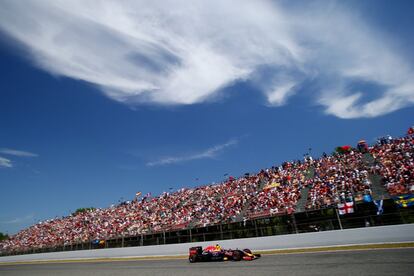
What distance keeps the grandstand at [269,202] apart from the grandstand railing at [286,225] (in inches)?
2.1

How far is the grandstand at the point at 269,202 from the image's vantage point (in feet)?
63.6

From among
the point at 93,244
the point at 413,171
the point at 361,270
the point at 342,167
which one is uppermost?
the point at 342,167

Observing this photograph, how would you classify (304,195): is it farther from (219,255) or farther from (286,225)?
(219,255)

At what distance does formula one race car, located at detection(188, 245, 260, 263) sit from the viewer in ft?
53.7

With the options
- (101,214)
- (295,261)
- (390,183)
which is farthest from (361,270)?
(101,214)

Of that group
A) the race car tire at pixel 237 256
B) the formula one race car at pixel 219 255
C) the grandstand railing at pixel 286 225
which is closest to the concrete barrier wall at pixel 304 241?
the grandstand railing at pixel 286 225

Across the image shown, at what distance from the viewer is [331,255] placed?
46.4 feet

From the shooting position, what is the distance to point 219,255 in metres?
17.3

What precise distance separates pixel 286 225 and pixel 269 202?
6.69 meters

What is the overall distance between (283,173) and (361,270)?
67.4ft

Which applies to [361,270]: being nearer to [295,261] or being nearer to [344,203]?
[295,261]

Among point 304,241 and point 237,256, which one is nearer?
point 237,256

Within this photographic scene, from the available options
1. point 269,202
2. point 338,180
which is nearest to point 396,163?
point 338,180

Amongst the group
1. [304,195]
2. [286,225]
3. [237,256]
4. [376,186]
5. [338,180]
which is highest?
[338,180]
